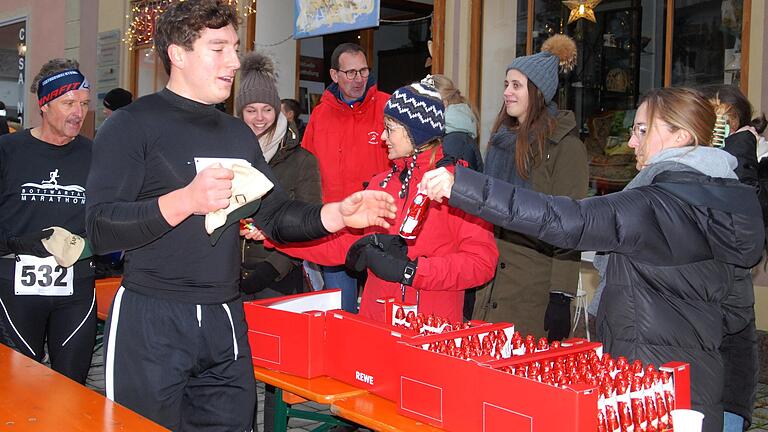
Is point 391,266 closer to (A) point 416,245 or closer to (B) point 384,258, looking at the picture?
(B) point 384,258

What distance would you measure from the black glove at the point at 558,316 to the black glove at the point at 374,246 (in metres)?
0.76

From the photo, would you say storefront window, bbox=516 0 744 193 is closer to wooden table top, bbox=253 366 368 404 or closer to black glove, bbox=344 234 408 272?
black glove, bbox=344 234 408 272

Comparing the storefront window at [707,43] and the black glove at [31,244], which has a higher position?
the storefront window at [707,43]

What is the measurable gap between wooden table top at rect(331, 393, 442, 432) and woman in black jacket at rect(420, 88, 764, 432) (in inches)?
25.2

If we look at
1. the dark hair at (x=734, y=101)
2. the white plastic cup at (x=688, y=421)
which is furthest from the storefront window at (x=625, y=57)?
the white plastic cup at (x=688, y=421)

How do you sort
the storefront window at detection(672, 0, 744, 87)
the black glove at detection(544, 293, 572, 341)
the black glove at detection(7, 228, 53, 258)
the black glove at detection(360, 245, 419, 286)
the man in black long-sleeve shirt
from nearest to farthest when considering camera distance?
the man in black long-sleeve shirt < the black glove at detection(360, 245, 419, 286) < the black glove at detection(544, 293, 572, 341) < the black glove at detection(7, 228, 53, 258) < the storefront window at detection(672, 0, 744, 87)

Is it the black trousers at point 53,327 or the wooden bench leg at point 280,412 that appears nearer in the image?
the wooden bench leg at point 280,412

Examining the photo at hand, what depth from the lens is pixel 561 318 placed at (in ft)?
11.5

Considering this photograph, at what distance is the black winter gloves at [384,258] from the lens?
308 cm

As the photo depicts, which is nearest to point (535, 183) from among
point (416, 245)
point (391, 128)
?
point (416, 245)

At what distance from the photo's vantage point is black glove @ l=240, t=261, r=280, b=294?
3.96 meters

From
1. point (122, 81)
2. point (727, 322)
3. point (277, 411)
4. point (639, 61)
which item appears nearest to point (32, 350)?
point (277, 411)

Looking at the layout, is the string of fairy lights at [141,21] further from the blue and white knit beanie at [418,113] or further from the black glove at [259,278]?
the blue and white knit beanie at [418,113]

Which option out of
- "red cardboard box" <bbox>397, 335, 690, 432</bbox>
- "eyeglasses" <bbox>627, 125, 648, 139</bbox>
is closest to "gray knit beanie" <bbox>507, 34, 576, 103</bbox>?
"eyeglasses" <bbox>627, 125, 648, 139</bbox>
